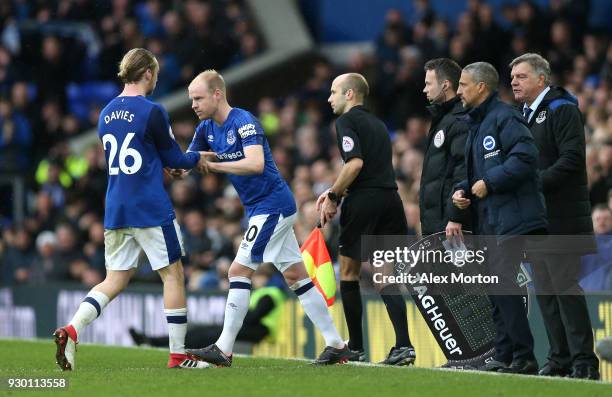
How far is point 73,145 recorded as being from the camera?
21.5 m

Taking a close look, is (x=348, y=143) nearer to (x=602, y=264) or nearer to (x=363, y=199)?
(x=363, y=199)

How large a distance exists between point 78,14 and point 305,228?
10.4 m

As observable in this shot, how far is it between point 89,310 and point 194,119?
1270 cm

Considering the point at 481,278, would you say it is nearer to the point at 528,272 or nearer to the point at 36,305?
the point at 528,272

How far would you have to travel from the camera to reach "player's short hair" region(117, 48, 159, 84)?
8.72 m

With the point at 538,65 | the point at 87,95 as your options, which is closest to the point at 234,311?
the point at 538,65

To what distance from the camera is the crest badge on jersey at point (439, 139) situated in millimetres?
9367

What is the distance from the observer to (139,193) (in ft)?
28.6

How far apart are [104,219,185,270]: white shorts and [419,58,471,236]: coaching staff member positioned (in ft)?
5.82

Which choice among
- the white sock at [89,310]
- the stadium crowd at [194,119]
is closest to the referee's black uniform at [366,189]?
the white sock at [89,310]

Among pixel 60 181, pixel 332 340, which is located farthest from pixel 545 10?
pixel 332 340

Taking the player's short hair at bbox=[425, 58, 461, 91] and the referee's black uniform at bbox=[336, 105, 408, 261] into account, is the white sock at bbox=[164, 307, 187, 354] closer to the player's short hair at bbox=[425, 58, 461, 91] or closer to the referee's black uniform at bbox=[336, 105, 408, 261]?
the referee's black uniform at bbox=[336, 105, 408, 261]

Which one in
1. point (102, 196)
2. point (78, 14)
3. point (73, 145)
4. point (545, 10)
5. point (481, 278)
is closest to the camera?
point (481, 278)

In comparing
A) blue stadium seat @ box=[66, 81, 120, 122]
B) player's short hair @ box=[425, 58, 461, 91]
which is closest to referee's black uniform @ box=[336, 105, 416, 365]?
player's short hair @ box=[425, 58, 461, 91]
